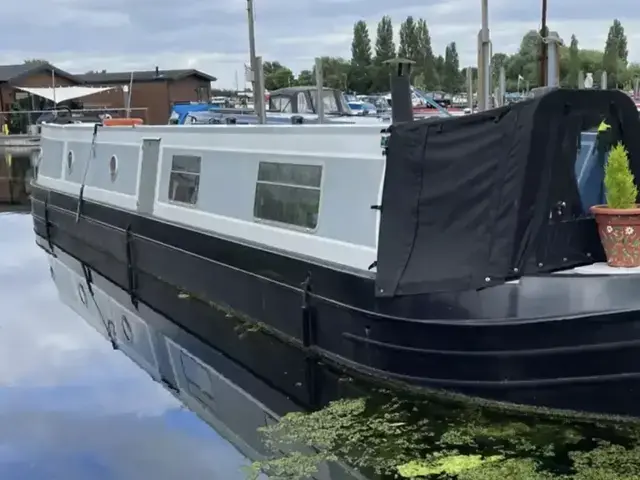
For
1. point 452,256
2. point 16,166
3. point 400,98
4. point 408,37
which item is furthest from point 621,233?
point 408,37

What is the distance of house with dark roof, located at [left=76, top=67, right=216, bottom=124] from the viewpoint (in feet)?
147

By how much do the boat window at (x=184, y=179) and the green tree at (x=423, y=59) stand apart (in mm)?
34540

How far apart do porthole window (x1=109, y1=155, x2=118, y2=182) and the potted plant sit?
7.66 meters

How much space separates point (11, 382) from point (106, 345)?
4.11 feet

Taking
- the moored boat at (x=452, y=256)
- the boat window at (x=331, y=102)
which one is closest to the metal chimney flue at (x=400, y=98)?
the moored boat at (x=452, y=256)

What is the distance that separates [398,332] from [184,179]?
4273mm

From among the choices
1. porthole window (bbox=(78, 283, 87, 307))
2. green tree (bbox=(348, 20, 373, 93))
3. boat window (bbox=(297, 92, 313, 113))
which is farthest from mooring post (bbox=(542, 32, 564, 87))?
green tree (bbox=(348, 20, 373, 93))

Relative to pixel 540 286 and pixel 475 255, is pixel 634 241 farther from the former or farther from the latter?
pixel 475 255

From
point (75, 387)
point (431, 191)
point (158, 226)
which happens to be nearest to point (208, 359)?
point (75, 387)

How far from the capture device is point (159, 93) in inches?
1800

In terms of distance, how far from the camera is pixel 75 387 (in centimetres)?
749

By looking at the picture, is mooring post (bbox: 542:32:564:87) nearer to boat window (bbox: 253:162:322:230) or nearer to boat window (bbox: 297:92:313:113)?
boat window (bbox: 253:162:322:230)

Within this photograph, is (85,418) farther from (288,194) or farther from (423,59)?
(423,59)

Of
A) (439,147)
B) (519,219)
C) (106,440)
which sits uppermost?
(439,147)
